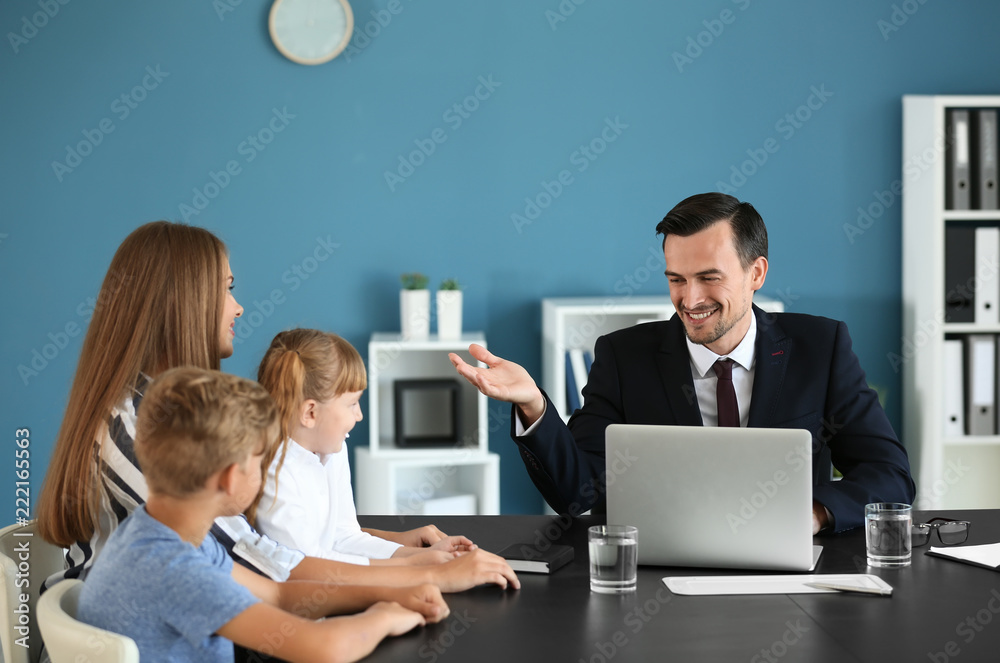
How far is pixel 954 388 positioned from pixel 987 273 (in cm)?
42

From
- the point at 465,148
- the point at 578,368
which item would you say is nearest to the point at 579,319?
the point at 578,368

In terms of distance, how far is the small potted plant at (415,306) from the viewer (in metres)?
3.46

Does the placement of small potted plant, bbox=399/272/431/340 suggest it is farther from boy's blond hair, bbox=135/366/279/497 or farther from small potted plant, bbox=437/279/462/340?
boy's blond hair, bbox=135/366/279/497

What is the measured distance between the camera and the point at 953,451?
373cm

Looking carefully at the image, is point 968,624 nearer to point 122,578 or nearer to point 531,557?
point 531,557

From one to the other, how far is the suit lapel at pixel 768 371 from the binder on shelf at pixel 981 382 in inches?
66.4

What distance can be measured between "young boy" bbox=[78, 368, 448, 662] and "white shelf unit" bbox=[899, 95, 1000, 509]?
2755 millimetres

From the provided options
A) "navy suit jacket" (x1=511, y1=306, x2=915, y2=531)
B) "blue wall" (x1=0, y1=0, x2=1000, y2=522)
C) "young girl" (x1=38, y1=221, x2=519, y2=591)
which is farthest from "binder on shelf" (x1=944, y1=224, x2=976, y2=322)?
"young girl" (x1=38, y1=221, x2=519, y2=591)

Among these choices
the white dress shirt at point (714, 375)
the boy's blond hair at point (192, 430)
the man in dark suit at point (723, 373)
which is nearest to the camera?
the boy's blond hair at point (192, 430)

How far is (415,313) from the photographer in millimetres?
3473

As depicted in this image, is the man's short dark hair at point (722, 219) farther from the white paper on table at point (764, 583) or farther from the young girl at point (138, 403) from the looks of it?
the young girl at point (138, 403)

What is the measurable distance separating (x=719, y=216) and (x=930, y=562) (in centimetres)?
85

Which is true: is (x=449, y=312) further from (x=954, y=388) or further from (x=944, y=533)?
(x=944, y=533)

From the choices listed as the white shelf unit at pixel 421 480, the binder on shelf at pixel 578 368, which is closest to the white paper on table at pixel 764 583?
the white shelf unit at pixel 421 480
